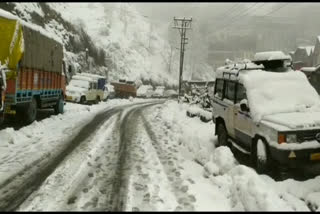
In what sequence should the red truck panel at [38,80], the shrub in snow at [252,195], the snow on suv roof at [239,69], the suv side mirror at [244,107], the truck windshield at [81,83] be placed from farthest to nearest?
the truck windshield at [81,83]
the red truck panel at [38,80]
the snow on suv roof at [239,69]
the suv side mirror at [244,107]
the shrub in snow at [252,195]

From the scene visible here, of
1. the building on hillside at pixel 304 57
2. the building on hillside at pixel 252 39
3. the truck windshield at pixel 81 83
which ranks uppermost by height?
the building on hillside at pixel 252 39

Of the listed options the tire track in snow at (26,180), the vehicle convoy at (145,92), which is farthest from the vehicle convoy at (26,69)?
the vehicle convoy at (145,92)

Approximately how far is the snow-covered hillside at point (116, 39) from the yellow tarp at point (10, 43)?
2684 cm

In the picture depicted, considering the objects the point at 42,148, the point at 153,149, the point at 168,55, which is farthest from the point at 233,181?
the point at 168,55

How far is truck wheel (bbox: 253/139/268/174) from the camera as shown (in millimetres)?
7742

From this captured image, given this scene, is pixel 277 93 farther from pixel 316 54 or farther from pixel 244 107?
pixel 316 54

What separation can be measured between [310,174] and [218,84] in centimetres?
459

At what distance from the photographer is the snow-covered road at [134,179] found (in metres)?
6.01

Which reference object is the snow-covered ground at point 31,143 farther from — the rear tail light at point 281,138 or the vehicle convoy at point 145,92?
the vehicle convoy at point 145,92

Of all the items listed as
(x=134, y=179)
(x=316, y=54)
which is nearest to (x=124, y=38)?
(x=316, y=54)

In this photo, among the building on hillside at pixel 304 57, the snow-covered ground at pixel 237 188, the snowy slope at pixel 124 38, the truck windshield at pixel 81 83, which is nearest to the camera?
the snow-covered ground at pixel 237 188

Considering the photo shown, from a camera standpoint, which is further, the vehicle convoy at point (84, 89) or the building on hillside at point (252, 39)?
the building on hillside at point (252, 39)

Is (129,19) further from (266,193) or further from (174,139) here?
(266,193)

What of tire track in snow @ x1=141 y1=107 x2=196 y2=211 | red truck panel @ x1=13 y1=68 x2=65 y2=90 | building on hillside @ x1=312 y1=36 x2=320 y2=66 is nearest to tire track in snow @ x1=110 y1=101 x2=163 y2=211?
tire track in snow @ x1=141 y1=107 x2=196 y2=211
